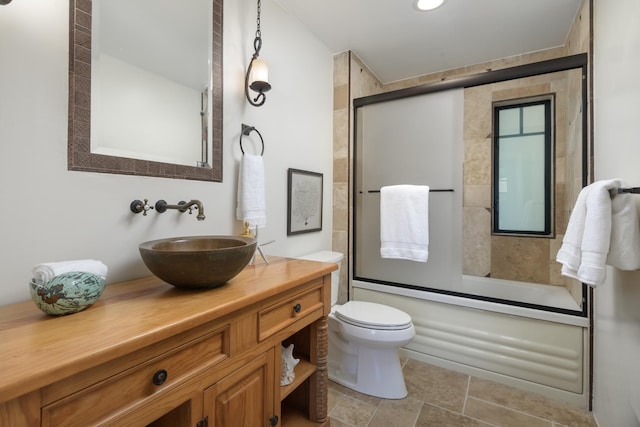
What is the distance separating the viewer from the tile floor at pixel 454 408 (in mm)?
1536

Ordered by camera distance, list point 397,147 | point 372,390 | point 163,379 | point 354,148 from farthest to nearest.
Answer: point 354,148, point 397,147, point 372,390, point 163,379

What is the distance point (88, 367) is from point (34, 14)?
1074 millimetres

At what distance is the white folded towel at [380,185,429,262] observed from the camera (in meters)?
2.07

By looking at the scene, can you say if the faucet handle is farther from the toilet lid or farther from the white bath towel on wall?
the white bath towel on wall

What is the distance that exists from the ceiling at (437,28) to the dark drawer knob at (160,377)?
209 cm

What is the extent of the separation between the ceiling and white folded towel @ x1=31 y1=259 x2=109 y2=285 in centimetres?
185

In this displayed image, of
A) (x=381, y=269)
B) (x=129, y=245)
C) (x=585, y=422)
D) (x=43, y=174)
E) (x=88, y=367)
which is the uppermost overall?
(x=43, y=174)

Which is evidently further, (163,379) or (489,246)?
(489,246)

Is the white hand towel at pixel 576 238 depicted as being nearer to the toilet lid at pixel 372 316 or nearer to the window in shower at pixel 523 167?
the toilet lid at pixel 372 316

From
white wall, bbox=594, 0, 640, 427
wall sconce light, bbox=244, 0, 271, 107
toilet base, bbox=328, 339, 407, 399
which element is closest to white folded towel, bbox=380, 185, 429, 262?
toilet base, bbox=328, 339, 407, 399

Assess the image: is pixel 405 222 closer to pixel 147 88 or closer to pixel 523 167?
pixel 523 167

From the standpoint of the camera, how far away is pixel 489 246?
2662 millimetres

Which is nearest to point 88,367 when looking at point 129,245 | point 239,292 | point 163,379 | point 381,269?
point 163,379

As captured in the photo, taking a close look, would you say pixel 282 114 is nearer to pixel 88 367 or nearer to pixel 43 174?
→ pixel 43 174
